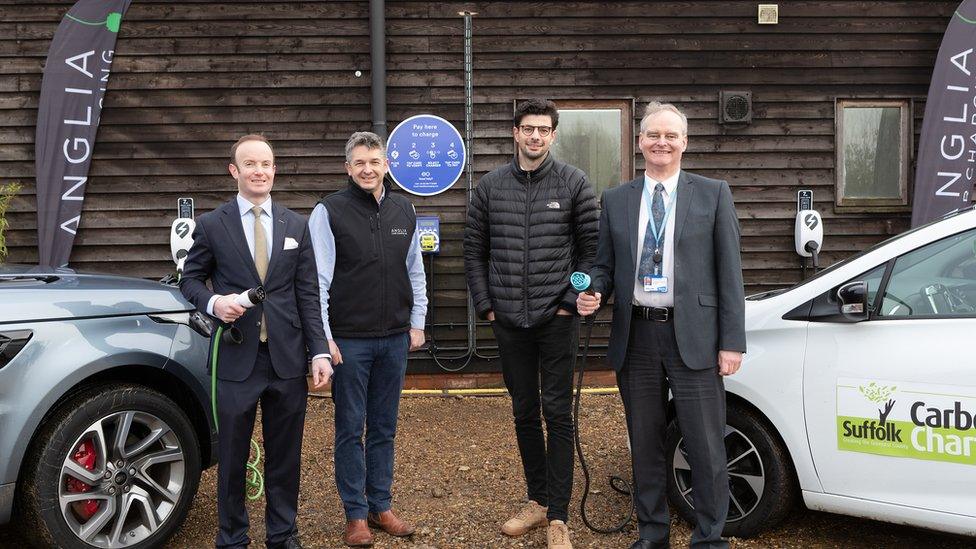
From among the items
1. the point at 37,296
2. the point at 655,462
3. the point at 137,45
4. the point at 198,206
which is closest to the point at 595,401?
the point at 655,462

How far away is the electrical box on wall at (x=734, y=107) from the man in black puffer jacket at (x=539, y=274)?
4.33m

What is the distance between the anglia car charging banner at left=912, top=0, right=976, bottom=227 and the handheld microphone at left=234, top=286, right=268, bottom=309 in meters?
6.40

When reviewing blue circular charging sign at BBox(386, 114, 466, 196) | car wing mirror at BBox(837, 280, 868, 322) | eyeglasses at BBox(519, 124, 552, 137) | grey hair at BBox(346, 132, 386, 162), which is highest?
blue circular charging sign at BBox(386, 114, 466, 196)

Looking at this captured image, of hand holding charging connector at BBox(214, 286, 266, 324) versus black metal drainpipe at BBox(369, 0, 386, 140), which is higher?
black metal drainpipe at BBox(369, 0, 386, 140)

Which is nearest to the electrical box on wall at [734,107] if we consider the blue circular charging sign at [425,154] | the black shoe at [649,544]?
the blue circular charging sign at [425,154]

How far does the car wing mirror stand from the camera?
139 inches

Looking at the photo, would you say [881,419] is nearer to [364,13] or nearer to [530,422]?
[530,422]

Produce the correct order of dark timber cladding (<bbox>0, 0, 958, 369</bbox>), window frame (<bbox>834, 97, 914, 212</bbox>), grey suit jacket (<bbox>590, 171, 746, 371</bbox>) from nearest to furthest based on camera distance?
grey suit jacket (<bbox>590, 171, 746, 371</bbox>)
dark timber cladding (<bbox>0, 0, 958, 369</bbox>)
window frame (<bbox>834, 97, 914, 212</bbox>)

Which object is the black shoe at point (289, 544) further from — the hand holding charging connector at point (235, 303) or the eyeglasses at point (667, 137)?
the eyeglasses at point (667, 137)

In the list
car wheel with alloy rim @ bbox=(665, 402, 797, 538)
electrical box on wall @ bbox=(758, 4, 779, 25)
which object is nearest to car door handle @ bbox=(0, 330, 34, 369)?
car wheel with alloy rim @ bbox=(665, 402, 797, 538)

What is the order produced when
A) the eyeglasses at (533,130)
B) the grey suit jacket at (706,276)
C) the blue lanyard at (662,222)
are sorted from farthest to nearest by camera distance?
the eyeglasses at (533,130) → the blue lanyard at (662,222) → the grey suit jacket at (706,276)

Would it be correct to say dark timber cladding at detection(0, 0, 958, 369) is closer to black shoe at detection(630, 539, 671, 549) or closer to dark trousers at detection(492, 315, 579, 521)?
dark trousers at detection(492, 315, 579, 521)

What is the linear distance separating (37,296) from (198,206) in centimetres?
433

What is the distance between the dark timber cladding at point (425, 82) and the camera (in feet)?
24.7
